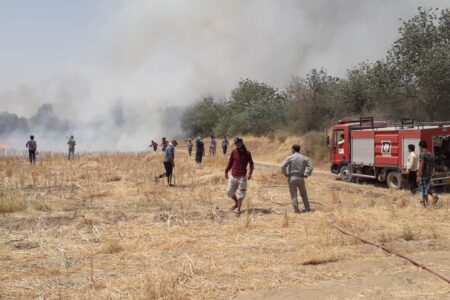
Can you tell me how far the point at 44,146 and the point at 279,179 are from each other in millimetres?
40923

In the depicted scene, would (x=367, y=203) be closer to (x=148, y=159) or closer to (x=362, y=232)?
(x=362, y=232)

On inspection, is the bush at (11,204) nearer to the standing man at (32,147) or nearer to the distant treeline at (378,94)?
the standing man at (32,147)

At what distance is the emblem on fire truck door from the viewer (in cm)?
1812

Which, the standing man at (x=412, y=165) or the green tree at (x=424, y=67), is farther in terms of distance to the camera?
the green tree at (x=424, y=67)

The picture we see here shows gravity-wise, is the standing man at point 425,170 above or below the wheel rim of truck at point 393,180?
above

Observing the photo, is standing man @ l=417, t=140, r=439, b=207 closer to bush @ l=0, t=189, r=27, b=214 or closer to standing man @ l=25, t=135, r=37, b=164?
bush @ l=0, t=189, r=27, b=214

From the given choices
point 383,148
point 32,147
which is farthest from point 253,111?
point 383,148

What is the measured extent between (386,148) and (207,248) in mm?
11833

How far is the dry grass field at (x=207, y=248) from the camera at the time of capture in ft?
20.0

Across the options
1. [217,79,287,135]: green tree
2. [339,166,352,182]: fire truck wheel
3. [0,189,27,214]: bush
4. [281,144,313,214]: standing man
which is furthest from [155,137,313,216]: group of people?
[217,79,287,135]: green tree

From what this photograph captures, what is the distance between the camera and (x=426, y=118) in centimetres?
2925

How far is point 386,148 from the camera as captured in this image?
1831 centimetres

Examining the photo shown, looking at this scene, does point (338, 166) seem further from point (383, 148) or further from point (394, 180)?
point (394, 180)

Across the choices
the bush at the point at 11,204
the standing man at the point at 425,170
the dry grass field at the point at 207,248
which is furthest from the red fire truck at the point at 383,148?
the bush at the point at 11,204
